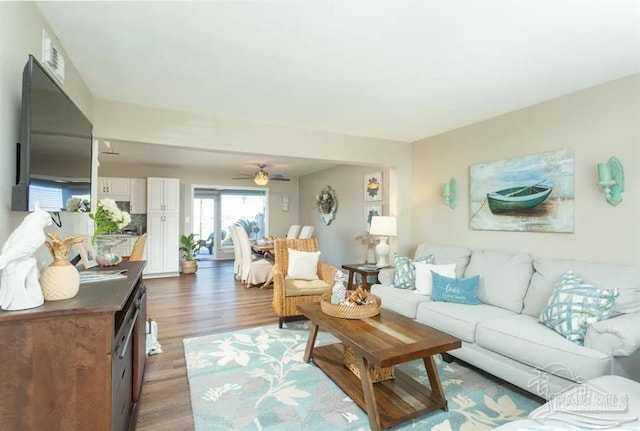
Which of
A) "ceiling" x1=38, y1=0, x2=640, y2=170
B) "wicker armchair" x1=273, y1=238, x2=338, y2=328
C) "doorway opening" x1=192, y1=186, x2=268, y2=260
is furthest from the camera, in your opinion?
"doorway opening" x1=192, y1=186, x2=268, y2=260

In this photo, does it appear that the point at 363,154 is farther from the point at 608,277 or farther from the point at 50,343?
the point at 50,343

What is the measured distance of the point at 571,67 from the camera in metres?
2.32

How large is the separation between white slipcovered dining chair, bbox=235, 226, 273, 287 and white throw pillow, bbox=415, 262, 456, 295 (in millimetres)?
3100

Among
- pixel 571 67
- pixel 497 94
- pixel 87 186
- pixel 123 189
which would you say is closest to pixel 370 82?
pixel 497 94

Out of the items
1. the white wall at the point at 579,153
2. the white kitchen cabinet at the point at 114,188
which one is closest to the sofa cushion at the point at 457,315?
the white wall at the point at 579,153

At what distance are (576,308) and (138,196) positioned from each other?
23.5 ft

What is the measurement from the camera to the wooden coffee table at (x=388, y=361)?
187 centimetres

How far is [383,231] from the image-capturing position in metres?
4.32

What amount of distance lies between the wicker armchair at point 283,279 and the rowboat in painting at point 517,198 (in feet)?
6.29

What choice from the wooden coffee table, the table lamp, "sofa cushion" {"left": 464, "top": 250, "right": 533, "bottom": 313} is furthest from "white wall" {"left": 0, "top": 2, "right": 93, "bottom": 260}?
the table lamp

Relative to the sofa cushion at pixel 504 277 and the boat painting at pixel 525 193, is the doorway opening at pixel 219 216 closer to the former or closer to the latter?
the boat painting at pixel 525 193

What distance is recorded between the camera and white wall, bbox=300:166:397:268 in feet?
19.1

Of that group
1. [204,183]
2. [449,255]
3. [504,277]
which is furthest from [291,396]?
[204,183]

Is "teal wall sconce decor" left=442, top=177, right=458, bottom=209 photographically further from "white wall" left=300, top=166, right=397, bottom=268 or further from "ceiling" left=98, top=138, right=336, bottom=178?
"ceiling" left=98, top=138, right=336, bottom=178
